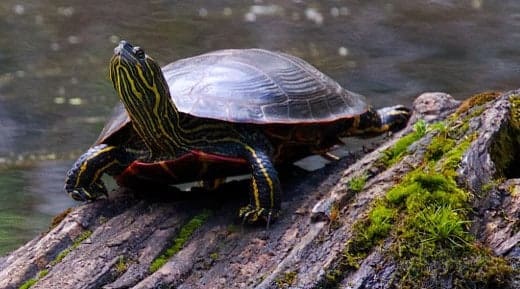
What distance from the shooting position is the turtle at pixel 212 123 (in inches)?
116

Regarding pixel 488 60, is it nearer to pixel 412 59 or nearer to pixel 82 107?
pixel 412 59

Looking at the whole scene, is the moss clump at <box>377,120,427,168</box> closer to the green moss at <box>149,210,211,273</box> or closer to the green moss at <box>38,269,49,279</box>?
the green moss at <box>149,210,211,273</box>

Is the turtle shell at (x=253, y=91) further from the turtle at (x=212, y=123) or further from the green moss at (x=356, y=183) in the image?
the green moss at (x=356, y=183)

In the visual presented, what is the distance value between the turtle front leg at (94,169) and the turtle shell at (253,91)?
66 millimetres

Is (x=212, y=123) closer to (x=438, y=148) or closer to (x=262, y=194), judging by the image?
(x=262, y=194)

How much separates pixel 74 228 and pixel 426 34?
5968mm

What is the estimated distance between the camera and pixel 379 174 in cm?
264

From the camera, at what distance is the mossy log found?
6.89 feet

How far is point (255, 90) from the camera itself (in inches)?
124

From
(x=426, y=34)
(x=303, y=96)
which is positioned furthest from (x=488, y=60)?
(x=303, y=96)

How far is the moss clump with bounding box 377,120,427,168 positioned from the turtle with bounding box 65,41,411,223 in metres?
0.38

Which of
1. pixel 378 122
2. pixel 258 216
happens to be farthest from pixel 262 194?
pixel 378 122

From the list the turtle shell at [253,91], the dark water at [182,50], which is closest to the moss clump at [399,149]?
the turtle shell at [253,91]

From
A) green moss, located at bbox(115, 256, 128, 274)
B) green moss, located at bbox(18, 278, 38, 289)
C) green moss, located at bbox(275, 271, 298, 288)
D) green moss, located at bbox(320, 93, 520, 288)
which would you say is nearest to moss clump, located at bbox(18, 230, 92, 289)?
green moss, located at bbox(18, 278, 38, 289)
